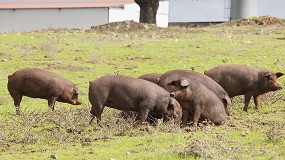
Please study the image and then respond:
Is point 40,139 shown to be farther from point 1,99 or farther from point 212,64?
point 212,64

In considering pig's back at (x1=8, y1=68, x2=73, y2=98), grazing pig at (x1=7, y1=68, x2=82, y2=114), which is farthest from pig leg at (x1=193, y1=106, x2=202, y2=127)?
pig's back at (x1=8, y1=68, x2=73, y2=98)

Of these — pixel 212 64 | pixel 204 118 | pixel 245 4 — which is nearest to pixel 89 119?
pixel 204 118

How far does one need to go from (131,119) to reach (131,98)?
0.42 meters

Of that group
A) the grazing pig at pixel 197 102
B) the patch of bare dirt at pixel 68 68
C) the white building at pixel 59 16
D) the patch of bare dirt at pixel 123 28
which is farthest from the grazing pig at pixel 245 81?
the white building at pixel 59 16

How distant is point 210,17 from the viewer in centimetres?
4544

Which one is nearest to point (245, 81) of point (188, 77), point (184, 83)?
point (188, 77)

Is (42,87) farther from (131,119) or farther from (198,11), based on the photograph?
(198,11)

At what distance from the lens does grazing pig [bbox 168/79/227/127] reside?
11.4 metres

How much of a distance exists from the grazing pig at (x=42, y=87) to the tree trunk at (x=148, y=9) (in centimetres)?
1786

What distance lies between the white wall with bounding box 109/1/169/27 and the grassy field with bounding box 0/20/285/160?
1237cm

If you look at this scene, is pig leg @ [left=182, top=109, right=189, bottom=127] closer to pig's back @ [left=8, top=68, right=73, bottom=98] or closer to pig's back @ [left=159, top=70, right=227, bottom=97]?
pig's back @ [left=159, top=70, right=227, bottom=97]

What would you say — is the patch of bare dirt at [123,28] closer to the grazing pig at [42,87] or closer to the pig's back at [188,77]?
the grazing pig at [42,87]

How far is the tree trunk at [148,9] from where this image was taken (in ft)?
102

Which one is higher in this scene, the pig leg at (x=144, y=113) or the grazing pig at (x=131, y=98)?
the grazing pig at (x=131, y=98)
